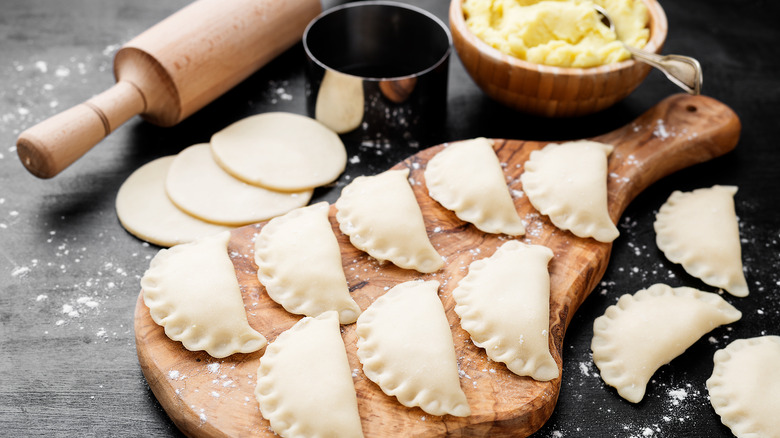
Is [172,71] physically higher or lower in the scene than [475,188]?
higher

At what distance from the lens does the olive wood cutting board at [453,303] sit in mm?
1703

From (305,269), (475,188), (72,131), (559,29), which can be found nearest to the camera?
(305,269)

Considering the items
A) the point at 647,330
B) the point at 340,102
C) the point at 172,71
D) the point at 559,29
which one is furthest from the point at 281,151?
the point at 647,330

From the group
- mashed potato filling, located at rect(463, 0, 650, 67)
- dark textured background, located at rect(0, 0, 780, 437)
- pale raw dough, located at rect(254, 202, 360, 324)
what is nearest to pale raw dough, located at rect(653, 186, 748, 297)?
dark textured background, located at rect(0, 0, 780, 437)

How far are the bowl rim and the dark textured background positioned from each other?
1.18 feet

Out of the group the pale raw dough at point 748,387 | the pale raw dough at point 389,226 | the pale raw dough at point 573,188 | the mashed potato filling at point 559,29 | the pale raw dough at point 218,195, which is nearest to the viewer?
the pale raw dough at point 748,387

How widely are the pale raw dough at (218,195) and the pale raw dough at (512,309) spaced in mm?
714

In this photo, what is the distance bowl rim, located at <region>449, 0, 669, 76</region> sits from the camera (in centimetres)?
235

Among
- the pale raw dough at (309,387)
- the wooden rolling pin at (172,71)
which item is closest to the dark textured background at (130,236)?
the wooden rolling pin at (172,71)

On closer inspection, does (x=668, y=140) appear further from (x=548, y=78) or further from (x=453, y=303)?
(x=453, y=303)

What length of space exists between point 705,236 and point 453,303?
0.88 metres

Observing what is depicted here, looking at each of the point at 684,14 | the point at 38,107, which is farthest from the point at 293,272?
the point at 684,14

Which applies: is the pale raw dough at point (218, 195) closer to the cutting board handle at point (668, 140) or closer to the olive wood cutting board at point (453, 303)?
the olive wood cutting board at point (453, 303)

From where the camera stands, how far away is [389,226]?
2.05 m
